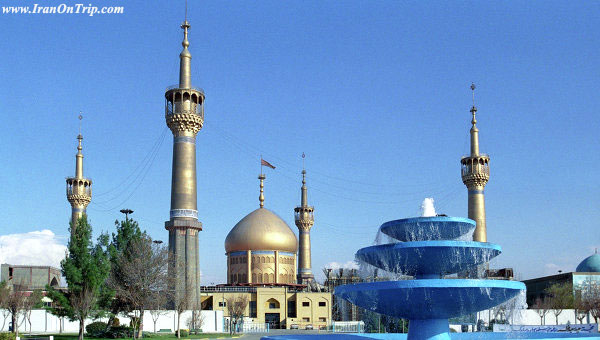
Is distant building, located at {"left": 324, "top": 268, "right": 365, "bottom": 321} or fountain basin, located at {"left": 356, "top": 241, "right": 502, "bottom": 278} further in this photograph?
distant building, located at {"left": 324, "top": 268, "right": 365, "bottom": 321}

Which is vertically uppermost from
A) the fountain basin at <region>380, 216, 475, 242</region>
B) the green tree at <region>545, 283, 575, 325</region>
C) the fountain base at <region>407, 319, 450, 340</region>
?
the fountain basin at <region>380, 216, 475, 242</region>

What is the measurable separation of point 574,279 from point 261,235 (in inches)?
1458

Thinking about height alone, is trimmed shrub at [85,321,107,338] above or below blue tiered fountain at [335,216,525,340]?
below

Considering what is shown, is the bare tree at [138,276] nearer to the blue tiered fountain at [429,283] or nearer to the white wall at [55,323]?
the white wall at [55,323]

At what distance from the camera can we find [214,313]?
6194 centimetres

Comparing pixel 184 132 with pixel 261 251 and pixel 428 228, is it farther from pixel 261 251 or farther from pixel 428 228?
pixel 428 228

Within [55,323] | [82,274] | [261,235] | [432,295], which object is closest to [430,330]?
[432,295]

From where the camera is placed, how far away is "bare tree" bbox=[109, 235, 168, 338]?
1817 inches

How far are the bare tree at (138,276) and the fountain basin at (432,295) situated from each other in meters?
28.5

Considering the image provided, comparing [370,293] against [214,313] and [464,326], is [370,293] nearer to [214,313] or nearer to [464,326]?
[464,326]

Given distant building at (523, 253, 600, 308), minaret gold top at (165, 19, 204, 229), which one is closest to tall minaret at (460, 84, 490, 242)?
distant building at (523, 253, 600, 308)

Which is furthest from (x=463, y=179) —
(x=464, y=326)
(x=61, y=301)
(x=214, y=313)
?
(x=61, y=301)

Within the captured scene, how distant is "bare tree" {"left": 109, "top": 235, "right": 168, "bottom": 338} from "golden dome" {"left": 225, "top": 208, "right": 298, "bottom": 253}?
38.9 m

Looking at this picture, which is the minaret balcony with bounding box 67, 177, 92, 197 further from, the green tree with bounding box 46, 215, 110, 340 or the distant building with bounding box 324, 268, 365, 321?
the green tree with bounding box 46, 215, 110, 340
